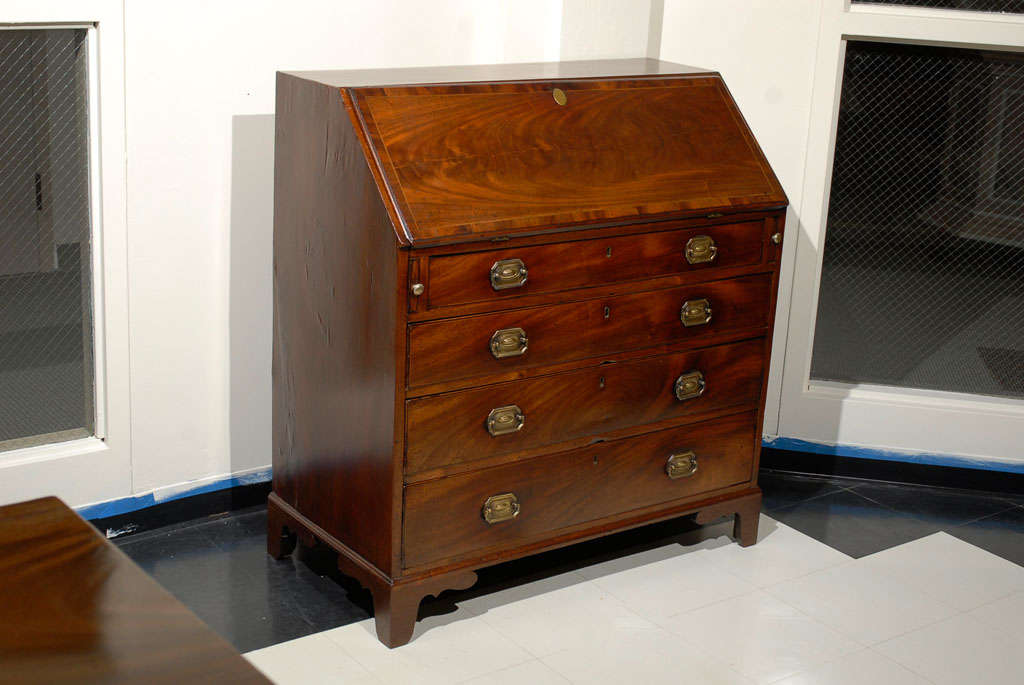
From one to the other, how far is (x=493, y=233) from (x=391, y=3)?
1031 millimetres

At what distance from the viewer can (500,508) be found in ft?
9.18

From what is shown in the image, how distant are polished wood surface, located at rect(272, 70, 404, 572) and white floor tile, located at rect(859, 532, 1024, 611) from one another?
1.41 meters

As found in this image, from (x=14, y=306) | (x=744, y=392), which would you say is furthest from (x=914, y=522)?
(x=14, y=306)

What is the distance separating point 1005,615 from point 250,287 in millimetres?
2096

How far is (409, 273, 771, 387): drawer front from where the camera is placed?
2.59 metres

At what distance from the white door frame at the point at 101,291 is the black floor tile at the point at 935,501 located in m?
2.18

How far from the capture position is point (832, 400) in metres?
3.81

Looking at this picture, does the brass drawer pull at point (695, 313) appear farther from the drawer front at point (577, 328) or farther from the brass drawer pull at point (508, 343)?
the brass drawer pull at point (508, 343)

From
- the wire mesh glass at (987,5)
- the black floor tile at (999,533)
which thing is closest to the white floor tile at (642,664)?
the black floor tile at (999,533)

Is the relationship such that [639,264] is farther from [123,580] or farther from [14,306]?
[123,580]

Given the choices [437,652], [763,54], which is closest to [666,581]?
[437,652]

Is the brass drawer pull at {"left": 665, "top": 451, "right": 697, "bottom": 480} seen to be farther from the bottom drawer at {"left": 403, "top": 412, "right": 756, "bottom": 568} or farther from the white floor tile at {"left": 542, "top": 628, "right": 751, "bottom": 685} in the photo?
the white floor tile at {"left": 542, "top": 628, "right": 751, "bottom": 685}

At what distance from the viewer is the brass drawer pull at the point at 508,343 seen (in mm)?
2658

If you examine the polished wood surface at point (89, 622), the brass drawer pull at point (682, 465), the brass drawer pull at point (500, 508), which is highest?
the polished wood surface at point (89, 622)
